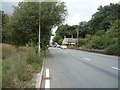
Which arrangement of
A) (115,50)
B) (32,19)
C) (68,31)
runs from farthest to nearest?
(68,31) → (115,50) → (32,19)

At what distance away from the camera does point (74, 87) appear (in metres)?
8.23

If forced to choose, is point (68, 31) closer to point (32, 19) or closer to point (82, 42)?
point (82, 42)

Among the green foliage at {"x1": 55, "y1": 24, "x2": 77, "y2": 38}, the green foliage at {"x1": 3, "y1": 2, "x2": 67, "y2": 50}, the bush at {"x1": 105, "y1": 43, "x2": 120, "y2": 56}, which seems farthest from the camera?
the green foliage at {"x1": 55, "y1": 24, "x2": 77, "y2": 38}

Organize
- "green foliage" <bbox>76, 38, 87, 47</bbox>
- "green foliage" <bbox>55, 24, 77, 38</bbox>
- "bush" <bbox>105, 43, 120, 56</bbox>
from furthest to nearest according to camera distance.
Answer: "green foliage" <bbox>55, 24, 77, 38</bbox> → "green foliage" <bbox>76, 38, 87, 47</bbox> → "bush" <bbox>105, 43, 120, 56</bbox>

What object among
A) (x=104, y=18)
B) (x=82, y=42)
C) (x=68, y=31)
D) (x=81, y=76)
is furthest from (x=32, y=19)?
(x=68, y=31)

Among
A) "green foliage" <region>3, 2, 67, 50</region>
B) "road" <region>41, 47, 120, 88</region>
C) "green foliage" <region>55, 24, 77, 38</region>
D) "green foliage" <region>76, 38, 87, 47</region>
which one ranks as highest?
"green foliage" <region>55, 24, 77, 38</region>

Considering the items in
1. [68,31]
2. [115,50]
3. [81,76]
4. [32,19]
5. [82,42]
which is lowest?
[81,76]

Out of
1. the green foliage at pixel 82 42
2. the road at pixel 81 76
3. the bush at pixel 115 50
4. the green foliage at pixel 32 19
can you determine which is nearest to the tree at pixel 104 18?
the green foliage at pixel 82 42

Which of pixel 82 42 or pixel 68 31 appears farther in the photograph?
pixel 68 31

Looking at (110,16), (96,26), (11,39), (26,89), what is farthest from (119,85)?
(96,26)

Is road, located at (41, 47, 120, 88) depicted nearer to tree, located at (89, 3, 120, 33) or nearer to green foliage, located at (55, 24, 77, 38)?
tree, located at (89, 3, 120, 33)

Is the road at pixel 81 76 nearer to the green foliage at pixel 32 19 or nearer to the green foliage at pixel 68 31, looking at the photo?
the green foliage at pixel 32 19

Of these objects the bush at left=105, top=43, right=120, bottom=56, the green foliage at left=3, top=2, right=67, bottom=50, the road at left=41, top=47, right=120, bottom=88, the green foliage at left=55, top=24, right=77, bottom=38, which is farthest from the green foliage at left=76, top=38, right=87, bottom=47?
the road at left=41, top=47, right=120, bottom=88

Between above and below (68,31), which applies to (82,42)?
below
